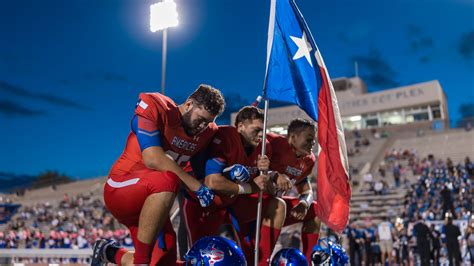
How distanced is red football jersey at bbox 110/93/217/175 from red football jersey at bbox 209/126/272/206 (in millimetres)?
274

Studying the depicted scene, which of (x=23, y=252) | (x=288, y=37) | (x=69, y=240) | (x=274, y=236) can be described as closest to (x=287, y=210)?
(x=274, y=236)

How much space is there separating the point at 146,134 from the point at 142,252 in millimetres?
769

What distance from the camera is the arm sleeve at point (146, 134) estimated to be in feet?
10.2

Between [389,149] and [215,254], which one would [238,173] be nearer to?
[215,254]

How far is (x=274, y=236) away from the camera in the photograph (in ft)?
12.8

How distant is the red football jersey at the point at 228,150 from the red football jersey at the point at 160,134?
0.90 feet

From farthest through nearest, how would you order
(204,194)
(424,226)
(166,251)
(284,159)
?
1. (424,226)
2. (284,159)
3. (166,251)
4. (204,194)

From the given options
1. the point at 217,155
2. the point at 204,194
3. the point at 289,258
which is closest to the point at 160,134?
the point at 204,194

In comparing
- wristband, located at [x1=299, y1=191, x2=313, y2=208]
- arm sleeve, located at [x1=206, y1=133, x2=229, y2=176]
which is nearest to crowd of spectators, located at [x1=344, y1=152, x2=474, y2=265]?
wristband, located at [x1=299, y1=191, x2=313, y2=208]

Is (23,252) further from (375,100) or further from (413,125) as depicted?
(375,100)

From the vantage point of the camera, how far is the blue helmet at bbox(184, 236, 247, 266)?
3.05 m

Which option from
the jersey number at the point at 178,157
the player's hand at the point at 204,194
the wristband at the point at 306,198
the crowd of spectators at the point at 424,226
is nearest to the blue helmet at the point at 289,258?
the wristband at the point at 306,198

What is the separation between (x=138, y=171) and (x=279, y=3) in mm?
2064

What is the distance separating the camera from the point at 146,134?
3137 millimetres
